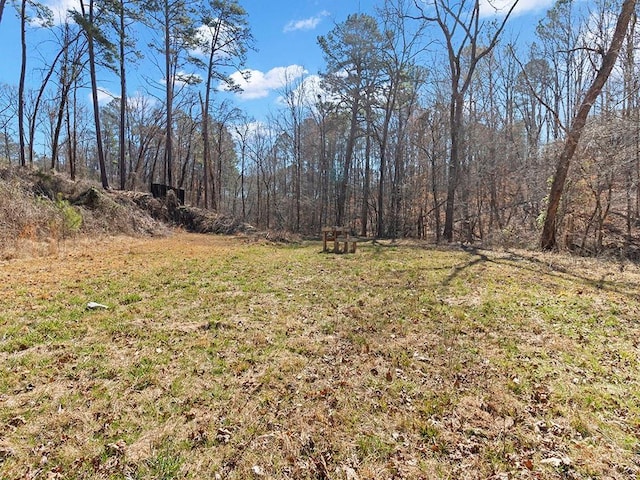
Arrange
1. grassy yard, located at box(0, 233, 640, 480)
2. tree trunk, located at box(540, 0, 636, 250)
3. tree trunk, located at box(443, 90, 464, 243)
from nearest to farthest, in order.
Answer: grassy yard, located at box(0, 233, 640, 480) < tree trunk, located at box(540, 0, 636, 250) < tree trunk, located at box(443, 90, 464, 243)

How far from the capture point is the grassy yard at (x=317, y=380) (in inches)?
81.8

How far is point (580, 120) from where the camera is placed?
30.1 feet

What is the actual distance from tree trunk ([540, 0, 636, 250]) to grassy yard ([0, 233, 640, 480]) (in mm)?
4820

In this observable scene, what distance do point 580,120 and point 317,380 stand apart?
10.5 meters

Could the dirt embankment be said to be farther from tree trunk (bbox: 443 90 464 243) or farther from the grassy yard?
tree trunk (bbox: 443 90 464 243)

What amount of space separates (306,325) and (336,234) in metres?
6.09

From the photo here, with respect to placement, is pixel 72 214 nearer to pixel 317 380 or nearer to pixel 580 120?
pixel 317 380

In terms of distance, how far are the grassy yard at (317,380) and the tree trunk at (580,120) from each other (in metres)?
4.82

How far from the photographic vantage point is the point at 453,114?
1328 centimetres

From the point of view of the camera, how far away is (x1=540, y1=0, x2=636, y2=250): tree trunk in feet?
27.6

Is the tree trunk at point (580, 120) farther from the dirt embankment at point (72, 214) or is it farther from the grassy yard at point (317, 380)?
the dirt embankment at point (72, 214)

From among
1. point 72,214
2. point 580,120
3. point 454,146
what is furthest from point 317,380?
point 454,146

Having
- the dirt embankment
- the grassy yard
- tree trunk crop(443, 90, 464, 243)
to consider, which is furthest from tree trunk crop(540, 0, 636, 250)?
the dirt embankment

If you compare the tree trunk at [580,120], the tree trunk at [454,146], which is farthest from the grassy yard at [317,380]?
the tree trunk at [454,146]
